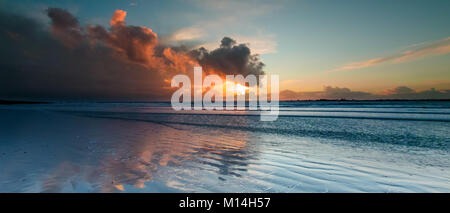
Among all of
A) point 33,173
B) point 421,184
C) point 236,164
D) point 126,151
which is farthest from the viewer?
point 126,151

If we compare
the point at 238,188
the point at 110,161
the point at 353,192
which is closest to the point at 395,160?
the point at 353,192

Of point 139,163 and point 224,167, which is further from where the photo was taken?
point 139,163

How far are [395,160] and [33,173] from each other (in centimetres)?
941

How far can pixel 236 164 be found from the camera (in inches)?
226

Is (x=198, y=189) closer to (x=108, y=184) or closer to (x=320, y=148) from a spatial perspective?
(x=108, y=184)
